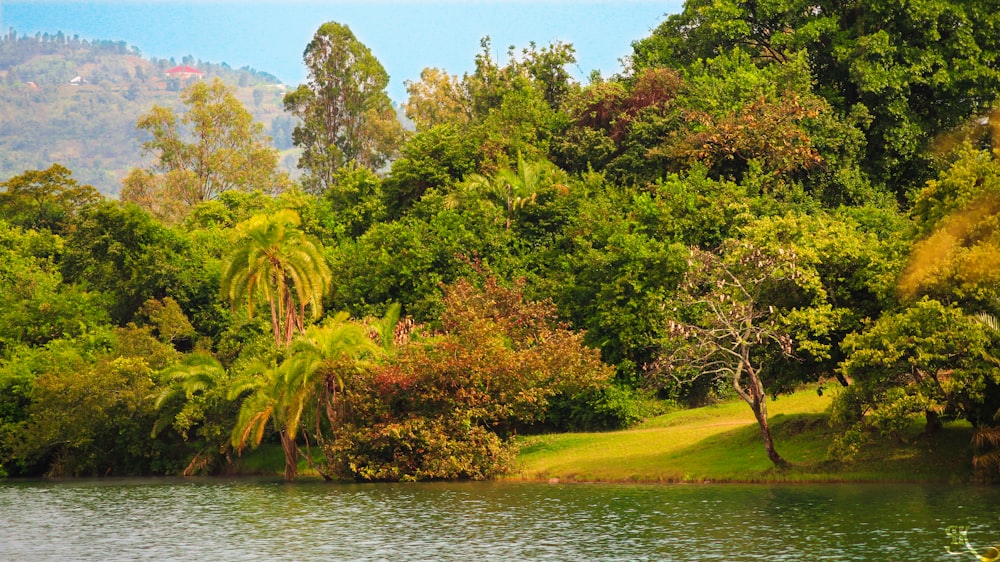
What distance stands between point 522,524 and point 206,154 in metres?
90.3


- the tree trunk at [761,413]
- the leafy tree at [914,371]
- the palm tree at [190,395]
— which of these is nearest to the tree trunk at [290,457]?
the palm tree at [190,395]

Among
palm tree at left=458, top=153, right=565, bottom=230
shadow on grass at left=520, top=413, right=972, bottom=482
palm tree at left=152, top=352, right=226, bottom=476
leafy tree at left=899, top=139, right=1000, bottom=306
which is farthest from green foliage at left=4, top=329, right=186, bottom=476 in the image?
leafy tree at left=899, top=139, right=1000, bottom=306

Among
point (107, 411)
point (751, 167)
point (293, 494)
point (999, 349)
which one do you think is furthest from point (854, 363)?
point (107, 411)

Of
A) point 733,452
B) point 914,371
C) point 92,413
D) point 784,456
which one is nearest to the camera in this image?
point 914,371

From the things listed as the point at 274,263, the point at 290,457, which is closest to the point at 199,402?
the point at 290,457

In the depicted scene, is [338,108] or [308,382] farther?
[338,108]

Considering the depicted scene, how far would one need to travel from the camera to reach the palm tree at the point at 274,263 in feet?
181

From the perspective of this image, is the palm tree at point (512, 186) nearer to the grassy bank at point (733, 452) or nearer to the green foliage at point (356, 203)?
the green foliage at point (356, 203)


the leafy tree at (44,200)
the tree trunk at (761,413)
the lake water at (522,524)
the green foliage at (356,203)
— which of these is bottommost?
the lake water at (522,524)

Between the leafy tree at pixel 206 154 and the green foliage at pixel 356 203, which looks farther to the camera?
the leafy tree at pixel 206 154

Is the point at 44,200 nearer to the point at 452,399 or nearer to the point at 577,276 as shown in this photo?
the point at 577,276

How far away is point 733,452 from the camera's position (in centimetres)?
4506

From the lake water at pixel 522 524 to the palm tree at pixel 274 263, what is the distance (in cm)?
1279

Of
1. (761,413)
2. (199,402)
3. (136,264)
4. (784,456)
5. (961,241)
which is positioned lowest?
(784,456)
